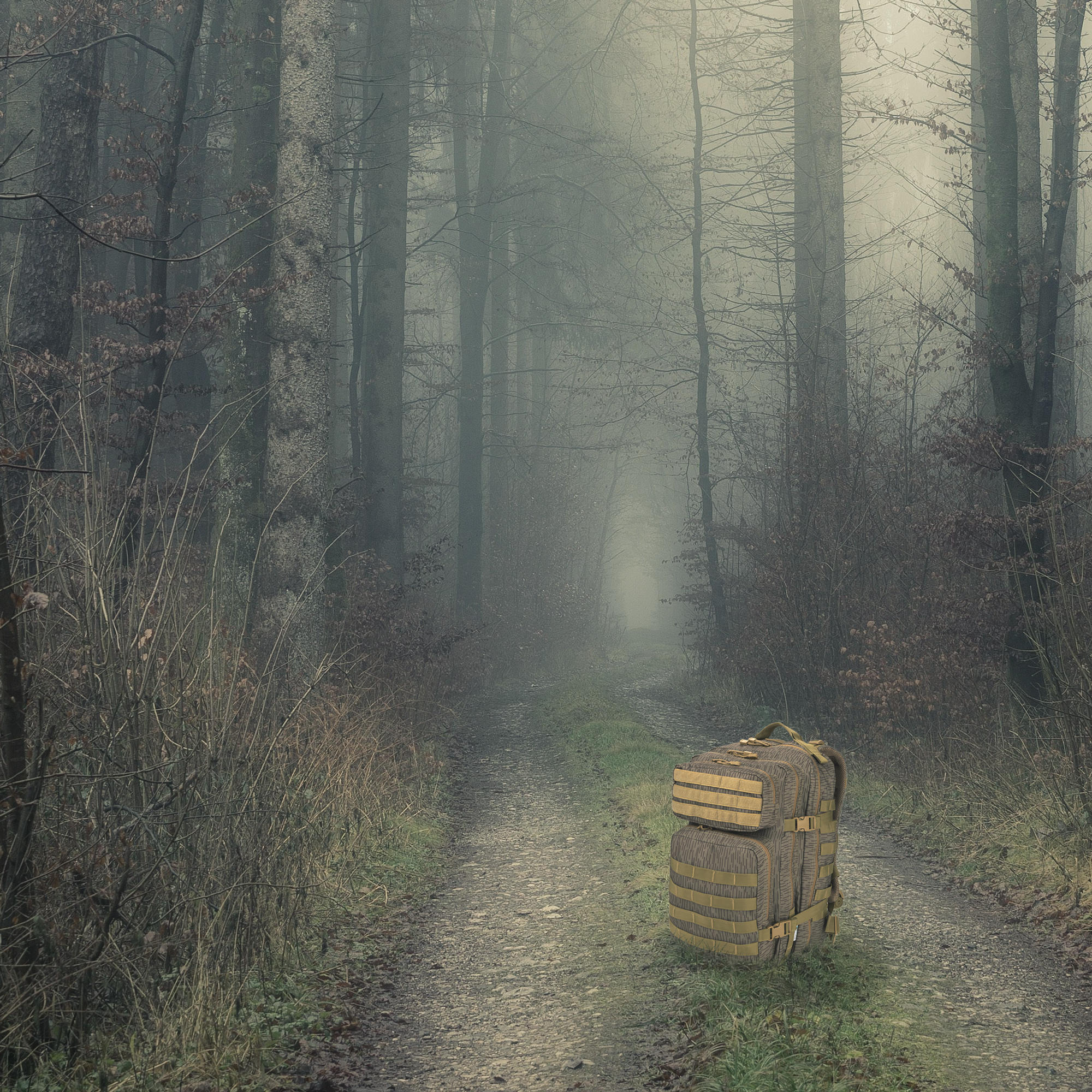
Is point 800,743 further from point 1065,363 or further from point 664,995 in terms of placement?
point 1065,363

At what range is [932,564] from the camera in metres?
11.5

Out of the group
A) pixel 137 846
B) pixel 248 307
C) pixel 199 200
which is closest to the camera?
pixel 137 846

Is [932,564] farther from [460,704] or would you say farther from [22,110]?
[22,110]

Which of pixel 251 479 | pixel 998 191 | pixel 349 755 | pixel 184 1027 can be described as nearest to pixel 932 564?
pixel 998 191

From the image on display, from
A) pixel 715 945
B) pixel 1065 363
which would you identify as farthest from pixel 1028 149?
pixel 715 945

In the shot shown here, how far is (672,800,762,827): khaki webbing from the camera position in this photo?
5.09m

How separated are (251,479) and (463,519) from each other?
1057 cm

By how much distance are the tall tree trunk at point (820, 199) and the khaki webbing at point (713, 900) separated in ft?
31.9

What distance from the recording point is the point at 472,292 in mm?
22594

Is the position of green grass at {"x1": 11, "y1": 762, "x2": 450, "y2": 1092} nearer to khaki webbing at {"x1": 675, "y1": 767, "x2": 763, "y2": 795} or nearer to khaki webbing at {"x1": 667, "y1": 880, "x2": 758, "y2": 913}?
khaki webbing at {"x1": 667, "y1": 880, "x2": 758, "y2": 913}

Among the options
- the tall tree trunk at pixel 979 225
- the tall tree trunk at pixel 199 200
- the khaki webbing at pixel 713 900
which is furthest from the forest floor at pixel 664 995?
the tall tree trunk at pixel 199 200

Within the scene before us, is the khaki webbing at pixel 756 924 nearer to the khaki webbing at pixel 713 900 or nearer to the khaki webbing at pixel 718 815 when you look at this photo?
the khaki webbing at pixel 713 900

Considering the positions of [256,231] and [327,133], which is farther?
[256,231]

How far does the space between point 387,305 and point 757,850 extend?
13.4 meters
